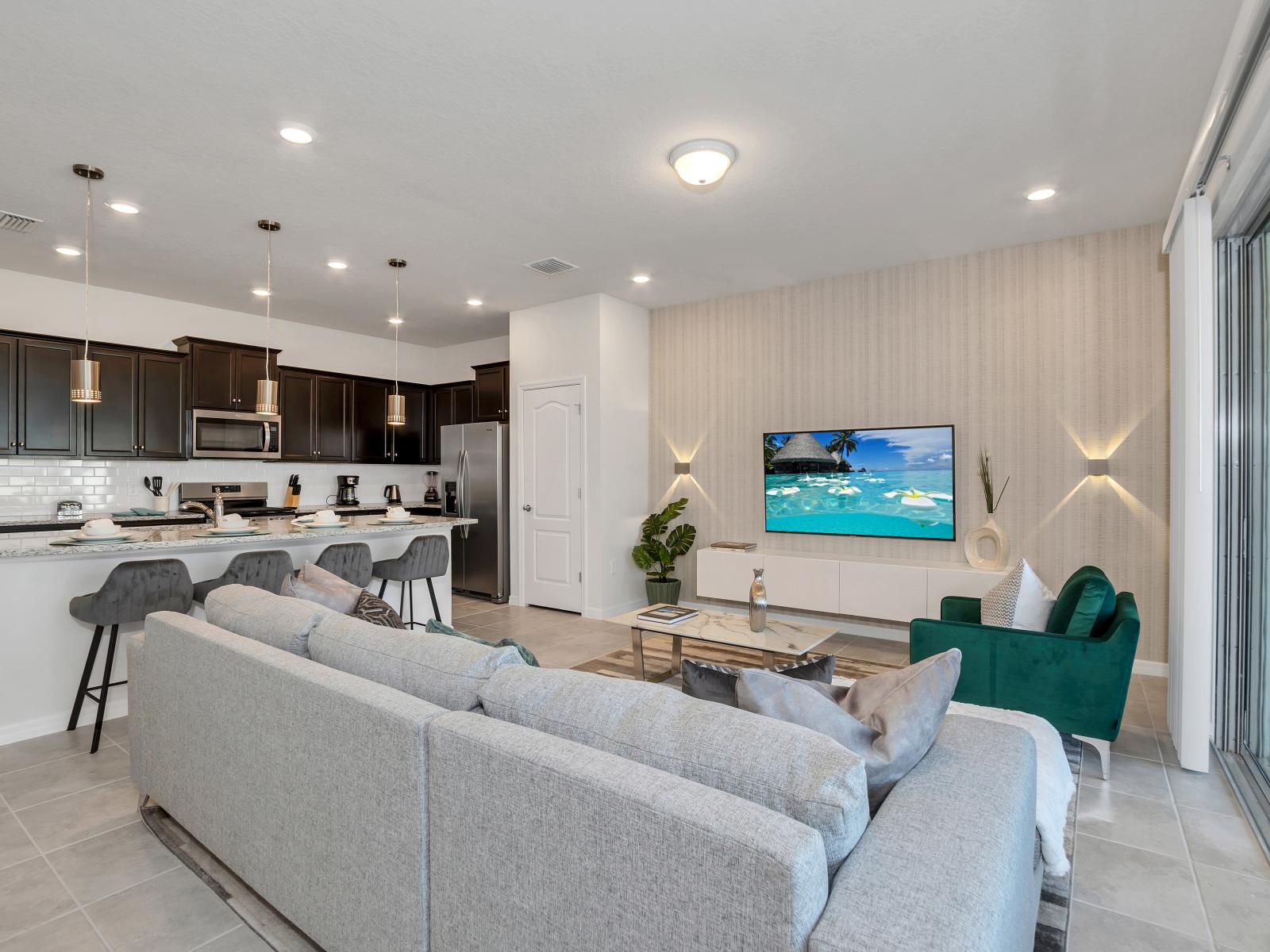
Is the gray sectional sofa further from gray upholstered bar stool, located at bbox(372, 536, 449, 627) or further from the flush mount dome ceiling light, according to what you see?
the flush mount dome ceiling light

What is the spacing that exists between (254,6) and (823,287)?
4.11 metres

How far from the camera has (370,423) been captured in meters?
7.08

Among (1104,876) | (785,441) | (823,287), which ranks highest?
(823,287)

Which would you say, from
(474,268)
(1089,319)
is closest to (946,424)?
(1089,319)

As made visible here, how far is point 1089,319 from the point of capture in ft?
14.1

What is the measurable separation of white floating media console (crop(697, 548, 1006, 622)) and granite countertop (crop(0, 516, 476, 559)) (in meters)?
2.10

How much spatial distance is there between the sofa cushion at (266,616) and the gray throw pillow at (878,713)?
1.37 metres

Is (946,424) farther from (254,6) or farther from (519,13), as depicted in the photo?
(254,6)

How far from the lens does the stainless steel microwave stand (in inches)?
226

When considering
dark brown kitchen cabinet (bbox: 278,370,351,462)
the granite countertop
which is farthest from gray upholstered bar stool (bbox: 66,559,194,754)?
dark brown kitchen cabinet (bbox: 278,370,351,462)

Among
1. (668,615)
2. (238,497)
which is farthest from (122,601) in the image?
(238,497)

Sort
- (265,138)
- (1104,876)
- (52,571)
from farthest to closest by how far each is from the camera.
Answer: (52,571) → (265,138) → (1104,876)

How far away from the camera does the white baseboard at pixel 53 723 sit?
317 cm

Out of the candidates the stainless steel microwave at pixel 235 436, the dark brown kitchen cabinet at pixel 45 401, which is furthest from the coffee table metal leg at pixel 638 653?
the dark brown kitchen cabinet at pixel 45 401
